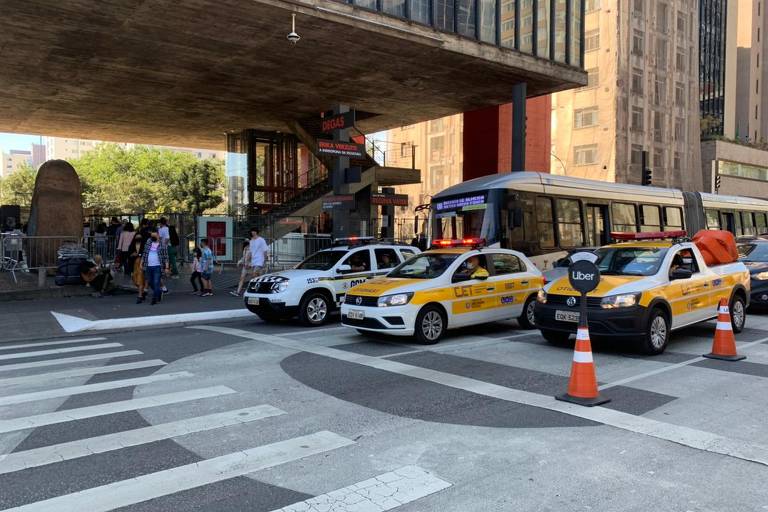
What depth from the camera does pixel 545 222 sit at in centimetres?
A: 1512

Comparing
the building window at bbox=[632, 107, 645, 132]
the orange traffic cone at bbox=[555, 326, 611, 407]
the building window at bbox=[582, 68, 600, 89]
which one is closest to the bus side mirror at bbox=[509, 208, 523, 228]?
the orange traffic cone at bbox=[555, 326, 611, 407]

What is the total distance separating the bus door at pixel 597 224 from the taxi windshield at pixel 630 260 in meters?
6.24

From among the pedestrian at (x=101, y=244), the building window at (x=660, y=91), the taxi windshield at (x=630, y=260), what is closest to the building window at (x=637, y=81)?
the building window at (x=660, y=91)

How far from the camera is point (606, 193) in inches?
652

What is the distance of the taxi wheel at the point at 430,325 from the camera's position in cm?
944

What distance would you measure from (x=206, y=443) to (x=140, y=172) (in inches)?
2229

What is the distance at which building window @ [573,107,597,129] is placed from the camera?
159ft

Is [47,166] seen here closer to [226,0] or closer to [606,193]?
[226,0]

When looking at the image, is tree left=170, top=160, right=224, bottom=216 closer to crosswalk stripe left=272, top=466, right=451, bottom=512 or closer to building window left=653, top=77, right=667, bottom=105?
building window left=653, top=77, right=667, bottom=105

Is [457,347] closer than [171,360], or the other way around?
[171,360]

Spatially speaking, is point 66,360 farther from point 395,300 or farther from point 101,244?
point 101,244

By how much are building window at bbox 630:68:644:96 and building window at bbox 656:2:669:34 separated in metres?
5.66

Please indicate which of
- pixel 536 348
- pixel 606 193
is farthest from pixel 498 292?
pixel 606 193

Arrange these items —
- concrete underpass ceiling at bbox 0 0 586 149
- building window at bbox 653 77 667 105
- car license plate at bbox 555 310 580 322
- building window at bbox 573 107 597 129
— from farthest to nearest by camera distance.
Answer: building window at bbox 653 77 667 105
building window at bbox 573 107 597 129
concrete underpass ceiling at bbox 0 0 586 149
car license plate at bbox 555 310 580 322
